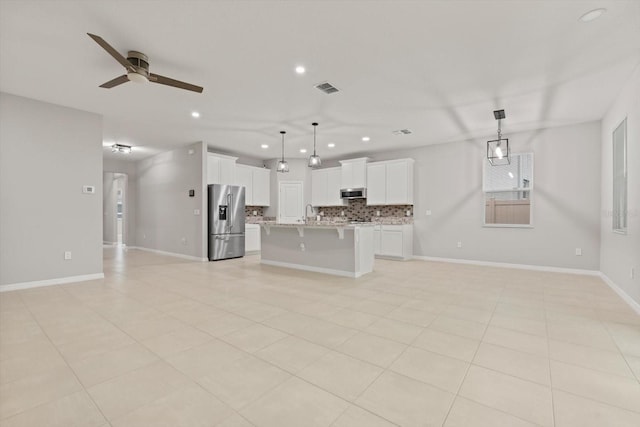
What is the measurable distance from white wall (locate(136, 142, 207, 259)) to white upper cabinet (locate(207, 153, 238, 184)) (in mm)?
236

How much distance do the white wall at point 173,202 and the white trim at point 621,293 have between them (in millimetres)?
7233

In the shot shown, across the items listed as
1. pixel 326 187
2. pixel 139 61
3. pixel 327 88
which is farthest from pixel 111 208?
pixel 327 88

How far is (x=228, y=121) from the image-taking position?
17.9 ft

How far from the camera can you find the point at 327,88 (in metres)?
4.00

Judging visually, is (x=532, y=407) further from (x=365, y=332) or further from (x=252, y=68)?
(x=252, y=68)

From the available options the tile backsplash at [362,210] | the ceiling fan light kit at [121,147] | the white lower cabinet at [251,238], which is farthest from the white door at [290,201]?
the ceiling fan light kit at [121,147]

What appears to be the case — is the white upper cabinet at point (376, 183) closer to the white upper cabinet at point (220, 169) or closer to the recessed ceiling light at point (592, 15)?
the white upper cabinet at point (220, 169)

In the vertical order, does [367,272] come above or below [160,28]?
below

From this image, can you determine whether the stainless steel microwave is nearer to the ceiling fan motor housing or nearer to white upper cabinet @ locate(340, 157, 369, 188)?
white upper cabinet @ locate(340, 157, 369, 188)

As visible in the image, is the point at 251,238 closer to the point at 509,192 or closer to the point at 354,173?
the point at 354,173

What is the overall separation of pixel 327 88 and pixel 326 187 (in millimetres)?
4679

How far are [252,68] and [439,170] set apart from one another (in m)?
5.07

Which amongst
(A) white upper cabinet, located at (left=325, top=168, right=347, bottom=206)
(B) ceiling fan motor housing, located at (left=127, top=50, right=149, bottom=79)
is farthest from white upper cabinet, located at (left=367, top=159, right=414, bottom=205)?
(B) ceiling fan motor housing, located at (left=127, top=50, right=149, bottom=79)

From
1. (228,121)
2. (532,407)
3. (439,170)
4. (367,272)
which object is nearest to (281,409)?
(532,407)
